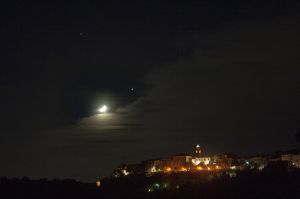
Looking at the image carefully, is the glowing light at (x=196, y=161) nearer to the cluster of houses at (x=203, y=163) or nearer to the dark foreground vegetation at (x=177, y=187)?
the cluster of houses at (x=203, y=163)

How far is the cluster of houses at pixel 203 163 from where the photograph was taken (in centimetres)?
8081

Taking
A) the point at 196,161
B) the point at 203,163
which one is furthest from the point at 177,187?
the point at 196,161

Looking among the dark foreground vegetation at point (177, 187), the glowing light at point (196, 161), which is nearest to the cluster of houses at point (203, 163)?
the glowing light at point (196, 161)

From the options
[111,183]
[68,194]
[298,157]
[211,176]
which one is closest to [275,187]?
[211,176]

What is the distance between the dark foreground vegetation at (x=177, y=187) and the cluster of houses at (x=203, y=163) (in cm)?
547

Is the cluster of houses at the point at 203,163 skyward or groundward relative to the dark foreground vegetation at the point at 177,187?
skyward

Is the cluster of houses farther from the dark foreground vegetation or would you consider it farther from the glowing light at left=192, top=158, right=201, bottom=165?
the dark foreground vegetation

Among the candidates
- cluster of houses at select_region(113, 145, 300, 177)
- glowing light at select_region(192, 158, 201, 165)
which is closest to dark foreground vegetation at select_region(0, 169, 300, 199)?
cluster of houses at select_region(113, 145, 300, 177)

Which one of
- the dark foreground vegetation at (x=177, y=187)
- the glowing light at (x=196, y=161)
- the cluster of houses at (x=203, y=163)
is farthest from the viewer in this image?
the glowing light at (x=196, y=161)

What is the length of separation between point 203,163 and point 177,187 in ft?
71.7

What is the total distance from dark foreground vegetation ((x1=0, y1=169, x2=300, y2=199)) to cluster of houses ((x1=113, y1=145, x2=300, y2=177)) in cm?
Answer: 547

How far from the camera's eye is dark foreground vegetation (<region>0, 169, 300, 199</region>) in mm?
61781

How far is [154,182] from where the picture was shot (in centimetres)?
7825

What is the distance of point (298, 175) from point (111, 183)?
88.8ft
